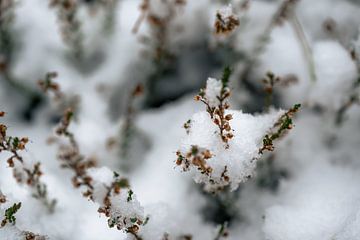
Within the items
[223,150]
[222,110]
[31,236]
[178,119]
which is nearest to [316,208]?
[223,150]

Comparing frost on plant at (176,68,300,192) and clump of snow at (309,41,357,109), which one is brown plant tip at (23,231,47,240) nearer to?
→ frost on plant at (176,68,300,192)

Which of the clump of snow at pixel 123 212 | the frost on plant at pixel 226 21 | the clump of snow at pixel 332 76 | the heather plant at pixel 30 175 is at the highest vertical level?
the clump of snow at pixel 332 76

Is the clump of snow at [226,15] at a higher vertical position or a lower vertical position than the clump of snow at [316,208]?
higher

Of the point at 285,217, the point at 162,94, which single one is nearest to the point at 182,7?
the point at 162,94

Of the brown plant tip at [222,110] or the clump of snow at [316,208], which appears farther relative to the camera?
the clump of snow at [316,208]

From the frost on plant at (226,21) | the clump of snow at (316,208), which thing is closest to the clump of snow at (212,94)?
the frost on plant at (226,21)

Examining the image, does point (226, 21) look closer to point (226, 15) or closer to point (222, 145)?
point (226, 15)

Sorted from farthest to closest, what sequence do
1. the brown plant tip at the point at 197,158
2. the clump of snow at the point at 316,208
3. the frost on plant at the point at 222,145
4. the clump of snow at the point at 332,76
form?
the clump of snow at the point at 332,76
the clump of snow at the point at 316,208
the frost on plant at the point at 222,145
the brown plant tip at the point at 197,158

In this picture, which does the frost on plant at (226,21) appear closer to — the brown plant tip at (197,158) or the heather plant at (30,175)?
the brown plant tip at (197,158)
